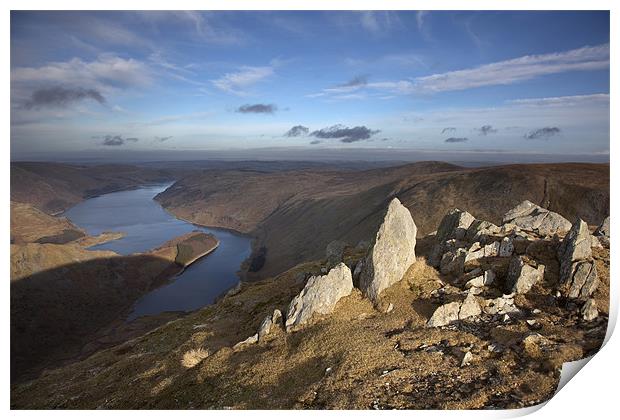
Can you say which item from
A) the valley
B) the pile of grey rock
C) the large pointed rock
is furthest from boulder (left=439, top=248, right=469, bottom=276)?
the large pointed rock

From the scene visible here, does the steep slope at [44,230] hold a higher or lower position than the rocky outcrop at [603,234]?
lower

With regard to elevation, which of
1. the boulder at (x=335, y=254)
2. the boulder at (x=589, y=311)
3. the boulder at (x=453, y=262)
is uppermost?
the boulder at (x=453, y=262)

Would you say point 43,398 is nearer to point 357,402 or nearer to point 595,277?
point 357,402

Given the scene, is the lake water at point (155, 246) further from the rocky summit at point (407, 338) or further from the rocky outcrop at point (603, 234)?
the rocky outcrop at point (603, 234)

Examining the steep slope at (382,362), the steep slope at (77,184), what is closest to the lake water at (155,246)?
the steep slope at (77,184)

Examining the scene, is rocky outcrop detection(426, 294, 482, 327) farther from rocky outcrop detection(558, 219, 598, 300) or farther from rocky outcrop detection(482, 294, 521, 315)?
rocky outcrop detection(558, 219, 598, 300)

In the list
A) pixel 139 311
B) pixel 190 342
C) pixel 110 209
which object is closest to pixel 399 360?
pixel 190 342
